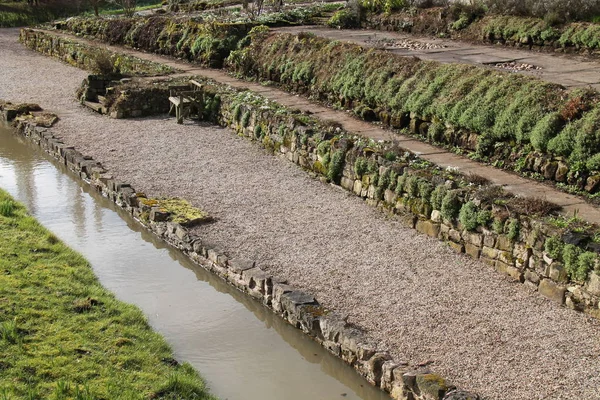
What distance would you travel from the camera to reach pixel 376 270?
1005 centimetres

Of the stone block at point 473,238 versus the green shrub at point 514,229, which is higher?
the green shrub at point 514,229

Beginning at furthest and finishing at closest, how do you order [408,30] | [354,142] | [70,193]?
1. [408,30]
2. [70,193]
3. [354,142]

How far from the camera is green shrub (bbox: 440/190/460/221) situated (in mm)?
10617

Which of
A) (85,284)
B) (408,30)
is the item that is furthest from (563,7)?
(85,284)

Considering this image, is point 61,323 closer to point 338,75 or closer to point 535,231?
point 535,231

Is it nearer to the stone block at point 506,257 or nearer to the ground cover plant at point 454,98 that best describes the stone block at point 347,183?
the ground cover plant at point 454,98

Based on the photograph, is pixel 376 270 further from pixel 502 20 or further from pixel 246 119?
pixel 502 20

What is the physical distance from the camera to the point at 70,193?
14477 mm

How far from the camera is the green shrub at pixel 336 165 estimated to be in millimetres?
13133

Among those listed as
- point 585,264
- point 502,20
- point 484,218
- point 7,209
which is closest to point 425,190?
point 484,218

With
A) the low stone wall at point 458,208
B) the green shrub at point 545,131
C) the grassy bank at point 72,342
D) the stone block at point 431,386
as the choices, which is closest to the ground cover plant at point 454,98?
the green shrub at point 545,131

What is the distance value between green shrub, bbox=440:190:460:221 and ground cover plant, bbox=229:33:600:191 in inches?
81.5

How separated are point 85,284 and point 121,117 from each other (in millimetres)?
10069

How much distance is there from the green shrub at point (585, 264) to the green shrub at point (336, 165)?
207 inches
